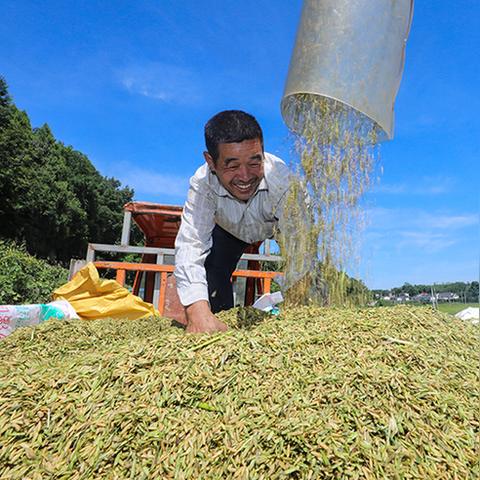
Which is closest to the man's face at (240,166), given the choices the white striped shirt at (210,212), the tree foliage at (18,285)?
the white striped shirt at (210,212)

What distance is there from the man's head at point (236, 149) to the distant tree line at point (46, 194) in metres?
19.3

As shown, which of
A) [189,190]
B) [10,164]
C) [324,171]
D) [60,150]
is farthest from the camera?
[60,150]

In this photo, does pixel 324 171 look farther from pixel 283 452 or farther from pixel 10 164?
pixel 10 164

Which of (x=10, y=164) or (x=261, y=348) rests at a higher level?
(x=10, y=164)

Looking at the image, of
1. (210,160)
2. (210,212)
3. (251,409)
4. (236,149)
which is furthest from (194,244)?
(251,409)

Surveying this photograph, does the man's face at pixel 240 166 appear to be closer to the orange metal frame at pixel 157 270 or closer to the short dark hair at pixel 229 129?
the short dark hair at pixel 229 129

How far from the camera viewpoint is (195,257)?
246cm

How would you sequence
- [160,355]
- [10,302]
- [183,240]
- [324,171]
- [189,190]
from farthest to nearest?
[10,302] → [189,190] → [183,240] → [324,171] → [160,355]

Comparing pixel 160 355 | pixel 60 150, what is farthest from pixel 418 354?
pixel 60 150

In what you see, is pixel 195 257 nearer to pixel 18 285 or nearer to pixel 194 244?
pixel 194 244

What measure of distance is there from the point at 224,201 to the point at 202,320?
0.89m

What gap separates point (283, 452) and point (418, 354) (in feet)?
2.45

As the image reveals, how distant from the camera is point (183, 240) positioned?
8.31 ft

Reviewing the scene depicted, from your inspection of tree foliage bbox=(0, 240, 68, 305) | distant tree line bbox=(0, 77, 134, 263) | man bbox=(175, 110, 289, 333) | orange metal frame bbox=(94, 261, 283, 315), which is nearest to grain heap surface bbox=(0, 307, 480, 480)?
man bbox=(175, 110, 289, 333)
